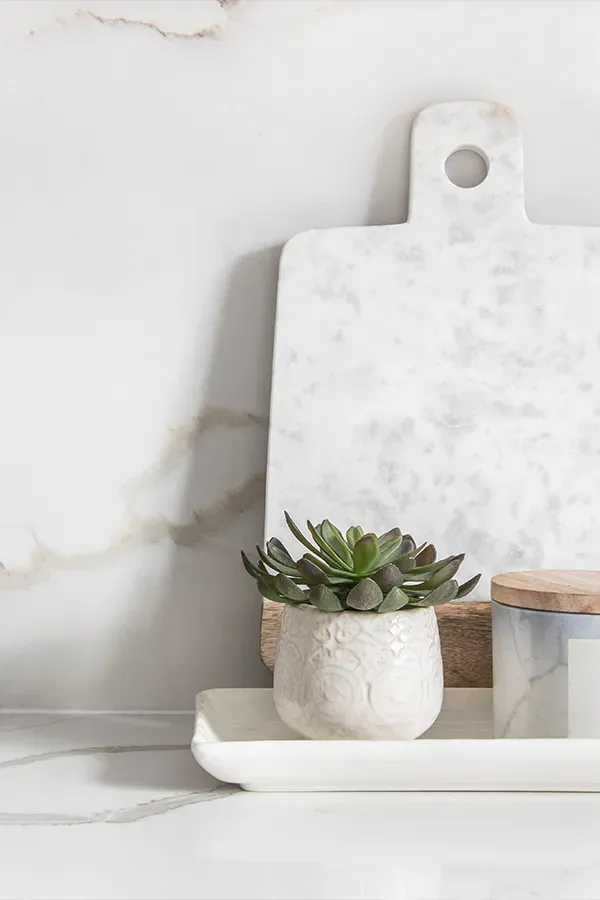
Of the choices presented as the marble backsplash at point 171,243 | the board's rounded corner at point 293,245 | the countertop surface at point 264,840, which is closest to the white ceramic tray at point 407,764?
the countertop surface at point 264,840

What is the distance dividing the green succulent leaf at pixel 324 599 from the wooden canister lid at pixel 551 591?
13 centimetres

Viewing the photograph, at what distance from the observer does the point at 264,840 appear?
1.77 feet

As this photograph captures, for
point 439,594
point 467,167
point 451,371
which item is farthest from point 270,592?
point 467,167

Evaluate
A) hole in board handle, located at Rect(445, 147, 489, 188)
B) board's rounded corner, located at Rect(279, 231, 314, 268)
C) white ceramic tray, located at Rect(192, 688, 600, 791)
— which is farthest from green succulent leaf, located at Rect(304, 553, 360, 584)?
hole in board handle, located at Rect(445, 147, 489, 188)

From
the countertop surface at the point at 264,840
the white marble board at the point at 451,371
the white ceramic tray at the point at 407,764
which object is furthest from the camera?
→ the white marble board at the point at 451,371

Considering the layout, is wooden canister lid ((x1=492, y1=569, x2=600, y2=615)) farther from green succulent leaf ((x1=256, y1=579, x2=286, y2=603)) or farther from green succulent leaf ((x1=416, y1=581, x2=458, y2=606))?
green succulent leaf ((x1=256, y1=579, x2=286, y2=603))

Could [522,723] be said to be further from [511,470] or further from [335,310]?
[335,310]

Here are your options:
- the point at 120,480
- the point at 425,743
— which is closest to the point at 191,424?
the point at 120,480

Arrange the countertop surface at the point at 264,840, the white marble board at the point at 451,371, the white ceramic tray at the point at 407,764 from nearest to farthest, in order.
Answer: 1. the countertop surface at the point at 264,840
2. the white ceramic tray at the point at 407,764
3. the white marble board at the point at 451,371

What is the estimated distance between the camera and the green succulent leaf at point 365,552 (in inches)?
23.7

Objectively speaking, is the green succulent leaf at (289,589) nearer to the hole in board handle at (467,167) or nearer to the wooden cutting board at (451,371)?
the wooden cutting board at (451,371)

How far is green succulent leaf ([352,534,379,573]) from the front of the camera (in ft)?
1.98

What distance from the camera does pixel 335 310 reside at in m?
0.80

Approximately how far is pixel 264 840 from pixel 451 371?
435 millimetres
